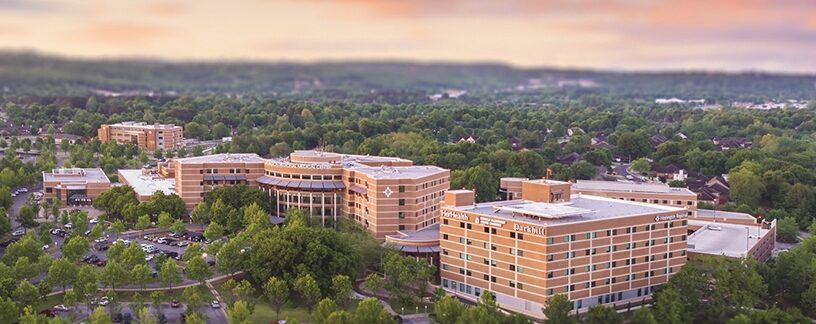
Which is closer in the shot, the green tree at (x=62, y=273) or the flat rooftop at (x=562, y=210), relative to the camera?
the green tree at (x=62, y=273)

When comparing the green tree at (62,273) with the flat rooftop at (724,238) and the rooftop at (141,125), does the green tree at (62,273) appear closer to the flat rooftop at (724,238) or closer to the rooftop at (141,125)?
the flat rooftop at (724,238)

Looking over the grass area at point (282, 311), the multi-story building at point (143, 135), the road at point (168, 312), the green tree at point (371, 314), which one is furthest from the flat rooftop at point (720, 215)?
the multi-story building at point (143, 135)

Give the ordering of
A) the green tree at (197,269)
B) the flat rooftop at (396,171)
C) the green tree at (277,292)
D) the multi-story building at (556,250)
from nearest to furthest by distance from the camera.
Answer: the green tree at (277,292) → the multi-story building at (556,250) → the green tree at (197,269) → the flat rooftop at (396,171)

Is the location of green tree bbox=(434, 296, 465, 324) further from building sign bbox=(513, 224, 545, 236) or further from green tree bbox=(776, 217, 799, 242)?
green tree bbox=(776, 217, 799, 242)

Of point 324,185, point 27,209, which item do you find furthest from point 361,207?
point 27,209

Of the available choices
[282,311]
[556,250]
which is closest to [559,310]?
[556,250]

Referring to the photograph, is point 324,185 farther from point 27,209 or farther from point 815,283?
point 815,283

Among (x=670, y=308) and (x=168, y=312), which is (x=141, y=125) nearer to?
(x=168, y=312)
